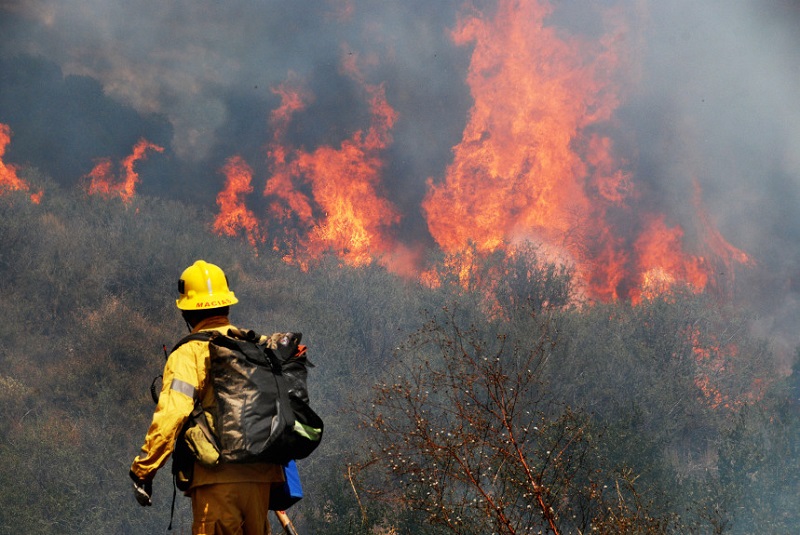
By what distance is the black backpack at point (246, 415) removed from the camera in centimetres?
426

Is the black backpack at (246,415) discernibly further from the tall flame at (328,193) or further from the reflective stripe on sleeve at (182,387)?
the tall flame at (328,193)

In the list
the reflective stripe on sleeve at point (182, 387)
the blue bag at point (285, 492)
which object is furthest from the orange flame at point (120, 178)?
the reflective stripe on sleeve at point (182, 387)

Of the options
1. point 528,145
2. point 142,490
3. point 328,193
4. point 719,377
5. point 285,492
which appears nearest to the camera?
point 142,490

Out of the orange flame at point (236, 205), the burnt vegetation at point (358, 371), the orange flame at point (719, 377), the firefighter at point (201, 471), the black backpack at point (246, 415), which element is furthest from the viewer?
the orange flame at point (236, 205)

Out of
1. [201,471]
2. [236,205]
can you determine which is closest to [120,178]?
[236,205]

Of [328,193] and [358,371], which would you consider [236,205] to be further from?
[358,371]

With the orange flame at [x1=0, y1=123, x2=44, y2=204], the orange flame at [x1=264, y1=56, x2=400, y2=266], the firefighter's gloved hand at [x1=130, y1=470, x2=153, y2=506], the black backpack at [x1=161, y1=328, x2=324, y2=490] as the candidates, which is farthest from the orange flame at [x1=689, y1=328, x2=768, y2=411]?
the orange flame at [x1=0, y1=123, x2=44, y2=204]

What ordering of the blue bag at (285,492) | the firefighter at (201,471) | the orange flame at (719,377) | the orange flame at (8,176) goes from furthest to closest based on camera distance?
the orange flame at (8,176), the orange flame at (719,377), the blue bag at (285,492), the firefighter at (201,471)

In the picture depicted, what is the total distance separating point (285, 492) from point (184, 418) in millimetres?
853

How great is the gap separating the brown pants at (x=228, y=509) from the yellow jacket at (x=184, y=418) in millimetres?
53

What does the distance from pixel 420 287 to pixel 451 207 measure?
11.7m

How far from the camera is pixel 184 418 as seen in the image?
13.8 feet

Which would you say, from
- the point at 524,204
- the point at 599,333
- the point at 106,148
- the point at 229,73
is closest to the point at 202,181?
the point at 106,148

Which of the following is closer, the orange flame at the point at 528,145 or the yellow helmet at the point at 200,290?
the yellow helmet at the point at 200,290
